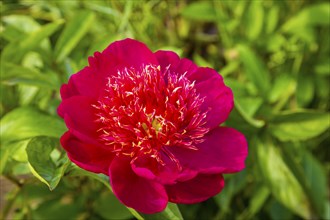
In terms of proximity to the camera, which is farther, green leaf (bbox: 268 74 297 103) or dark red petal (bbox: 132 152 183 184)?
green leaf (bbox: 268 74 297 103)

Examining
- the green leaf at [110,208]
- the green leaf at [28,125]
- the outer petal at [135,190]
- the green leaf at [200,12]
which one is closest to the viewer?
the outer petal at [135,190]

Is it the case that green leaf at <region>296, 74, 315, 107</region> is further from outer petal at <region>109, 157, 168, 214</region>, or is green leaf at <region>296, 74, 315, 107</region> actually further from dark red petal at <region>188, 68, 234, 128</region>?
outer petal at <region>109, 157, 168, 214</region>

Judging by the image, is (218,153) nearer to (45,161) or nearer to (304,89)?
(45,161)

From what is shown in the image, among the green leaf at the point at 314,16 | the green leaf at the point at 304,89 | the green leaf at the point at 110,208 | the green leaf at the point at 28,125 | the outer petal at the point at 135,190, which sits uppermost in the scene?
the green leaf at the point at 314,16

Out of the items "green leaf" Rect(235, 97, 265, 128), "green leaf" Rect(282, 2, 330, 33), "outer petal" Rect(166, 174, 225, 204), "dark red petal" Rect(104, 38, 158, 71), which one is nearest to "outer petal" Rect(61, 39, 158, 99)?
"dark red petal" Rect(104, 38, 158, 71)

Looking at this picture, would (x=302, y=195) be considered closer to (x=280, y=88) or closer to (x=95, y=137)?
(x=280, y=88)

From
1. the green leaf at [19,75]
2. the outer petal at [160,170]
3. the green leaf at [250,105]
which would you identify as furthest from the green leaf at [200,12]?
the outer petal at [160,170]

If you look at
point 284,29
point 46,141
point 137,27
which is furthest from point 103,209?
point 284,29

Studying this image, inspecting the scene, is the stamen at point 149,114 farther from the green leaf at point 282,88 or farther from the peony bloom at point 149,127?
the green leaf at point 282,88
